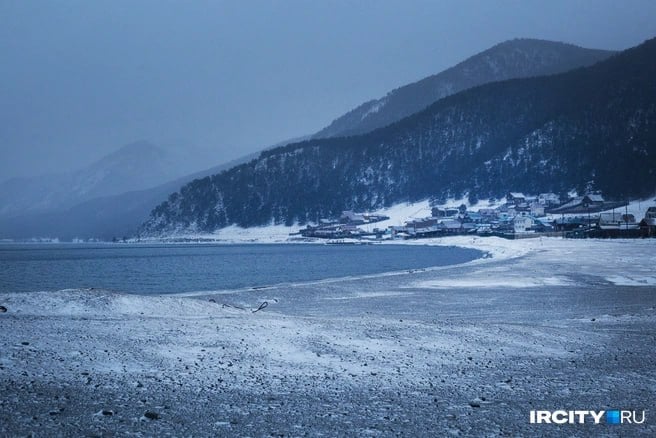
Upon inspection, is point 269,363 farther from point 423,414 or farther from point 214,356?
point 423,414

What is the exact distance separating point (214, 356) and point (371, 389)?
344 cm

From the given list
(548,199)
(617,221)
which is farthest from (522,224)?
(548,199)

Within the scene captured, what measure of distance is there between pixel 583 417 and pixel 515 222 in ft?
465

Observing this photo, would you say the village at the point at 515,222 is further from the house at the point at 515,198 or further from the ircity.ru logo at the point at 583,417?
the ircity.ru logo at the point at 583,417

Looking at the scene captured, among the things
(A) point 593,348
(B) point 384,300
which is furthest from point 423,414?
(B) point 384,300

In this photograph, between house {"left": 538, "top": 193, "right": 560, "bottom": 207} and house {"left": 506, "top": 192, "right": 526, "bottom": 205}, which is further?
house {"left": 506, "top": 192, "right": 526, "bottom": 205}

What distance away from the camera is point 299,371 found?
9859mm

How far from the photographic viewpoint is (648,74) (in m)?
194

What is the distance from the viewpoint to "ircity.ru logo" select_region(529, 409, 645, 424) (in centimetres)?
736

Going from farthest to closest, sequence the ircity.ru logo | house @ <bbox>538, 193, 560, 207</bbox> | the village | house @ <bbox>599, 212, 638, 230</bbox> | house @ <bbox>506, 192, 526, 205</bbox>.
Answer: house @ <bbox>506, 192, 526, 205</bbox>, house @ <bbox>538, 193, 560, 207</bbox>, the village, house @ <bbox>599, 212, 638, 230</bbox>, the ircity.ru logo

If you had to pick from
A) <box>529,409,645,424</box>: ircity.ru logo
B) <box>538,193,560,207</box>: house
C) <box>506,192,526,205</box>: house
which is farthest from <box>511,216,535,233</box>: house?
<box>529,409,645,424</box>: ircity.ru logo

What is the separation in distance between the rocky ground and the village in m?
98.5

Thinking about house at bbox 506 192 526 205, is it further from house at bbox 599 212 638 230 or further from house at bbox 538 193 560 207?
house at bbox 599 212 638 230

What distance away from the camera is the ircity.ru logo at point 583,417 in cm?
736
